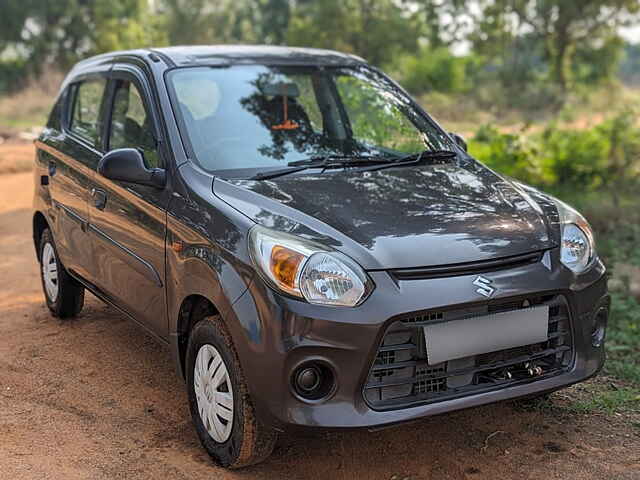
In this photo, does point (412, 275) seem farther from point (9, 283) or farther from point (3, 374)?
point (9, 283)

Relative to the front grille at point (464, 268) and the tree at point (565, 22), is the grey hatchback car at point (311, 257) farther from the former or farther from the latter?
the tree at point (565, 22)

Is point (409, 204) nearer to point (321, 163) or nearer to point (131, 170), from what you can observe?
point (321, 163)

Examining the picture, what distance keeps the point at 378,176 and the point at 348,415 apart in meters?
1.30

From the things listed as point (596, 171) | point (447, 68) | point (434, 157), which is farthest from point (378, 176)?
point (447, 68)

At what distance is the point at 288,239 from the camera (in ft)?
10.7

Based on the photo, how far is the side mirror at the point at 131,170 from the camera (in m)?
3.91

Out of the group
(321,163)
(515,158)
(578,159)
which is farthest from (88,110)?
(578,159)

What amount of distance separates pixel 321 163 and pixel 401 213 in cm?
74

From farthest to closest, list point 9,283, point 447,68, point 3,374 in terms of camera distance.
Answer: point 447,68
point 9,283
point 3,374

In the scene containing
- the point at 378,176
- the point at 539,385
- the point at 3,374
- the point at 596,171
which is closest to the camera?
the point at 539,385

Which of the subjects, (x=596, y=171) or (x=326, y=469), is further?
(x=596, y=171)

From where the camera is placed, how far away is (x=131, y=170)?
3.93 meters

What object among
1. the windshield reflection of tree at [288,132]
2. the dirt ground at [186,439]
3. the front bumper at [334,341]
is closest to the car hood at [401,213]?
the front bumper at [334,341]

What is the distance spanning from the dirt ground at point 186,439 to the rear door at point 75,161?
0.65m
